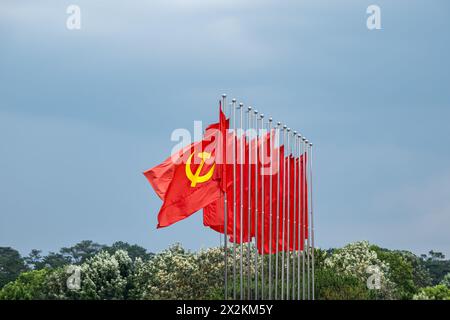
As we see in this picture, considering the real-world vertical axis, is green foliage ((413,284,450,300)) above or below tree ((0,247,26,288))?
below

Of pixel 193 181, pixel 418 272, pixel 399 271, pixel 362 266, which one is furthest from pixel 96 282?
pixel 418 272

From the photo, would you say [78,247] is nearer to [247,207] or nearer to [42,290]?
[42,290]

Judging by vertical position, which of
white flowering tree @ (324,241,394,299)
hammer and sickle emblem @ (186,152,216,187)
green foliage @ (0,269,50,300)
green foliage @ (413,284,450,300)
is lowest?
green foliage @ (413,284,450,300)

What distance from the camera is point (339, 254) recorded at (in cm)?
4744

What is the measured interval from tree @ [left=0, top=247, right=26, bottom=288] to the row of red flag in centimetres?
4161

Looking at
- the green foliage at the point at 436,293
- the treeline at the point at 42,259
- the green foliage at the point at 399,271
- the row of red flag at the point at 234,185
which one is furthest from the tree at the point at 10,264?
the row of red flag at the point at 234,185

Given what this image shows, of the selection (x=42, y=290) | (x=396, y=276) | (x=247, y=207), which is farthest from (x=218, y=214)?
(x=396, y=276)

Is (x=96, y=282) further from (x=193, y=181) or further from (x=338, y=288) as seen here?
(x=193, y=181)

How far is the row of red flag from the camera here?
2525 cm

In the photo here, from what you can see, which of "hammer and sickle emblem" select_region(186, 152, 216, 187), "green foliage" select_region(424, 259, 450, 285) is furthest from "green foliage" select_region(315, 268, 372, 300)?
"green foliage" select_region(424, 259, 450, 285)

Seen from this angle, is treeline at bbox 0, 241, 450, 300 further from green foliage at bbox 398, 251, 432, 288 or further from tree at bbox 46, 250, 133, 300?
green foliage at bbox 398, 251, 432, 288

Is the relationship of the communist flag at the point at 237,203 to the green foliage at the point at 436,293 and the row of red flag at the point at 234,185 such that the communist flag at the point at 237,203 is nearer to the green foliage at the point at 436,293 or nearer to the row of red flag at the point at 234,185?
the row of red flag at the point at 234,185

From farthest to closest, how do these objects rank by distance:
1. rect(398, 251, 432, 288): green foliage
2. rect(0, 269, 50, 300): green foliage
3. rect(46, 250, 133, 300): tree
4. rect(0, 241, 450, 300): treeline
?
rect(398, 251, 432, 288): green foliage < rect(0, 269, 50, 300): green foliage < rect(46, 250, 133, 300): tree < rect(0, 241, 450, 300): treeline
